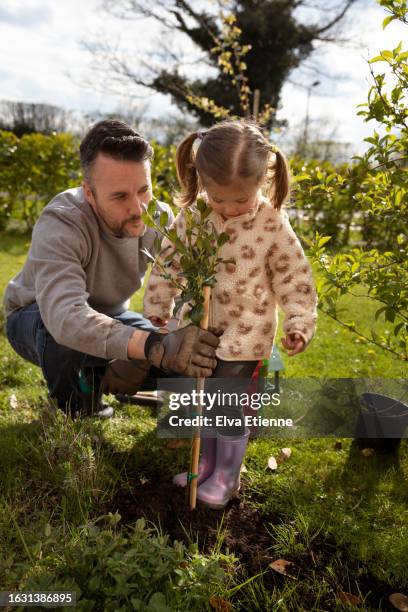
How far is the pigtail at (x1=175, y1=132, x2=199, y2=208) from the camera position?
214 cm

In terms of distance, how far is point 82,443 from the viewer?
209 centimetres

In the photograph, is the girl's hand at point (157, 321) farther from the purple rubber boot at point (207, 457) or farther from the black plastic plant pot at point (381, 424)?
the black plastic plant pot at point (381, 424)

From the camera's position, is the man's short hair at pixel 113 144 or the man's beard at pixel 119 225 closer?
the man's short hair at pixel 113 144

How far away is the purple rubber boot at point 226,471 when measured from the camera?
6.89 ft

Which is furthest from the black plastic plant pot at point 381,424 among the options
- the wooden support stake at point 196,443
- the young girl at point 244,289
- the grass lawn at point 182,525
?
the wooden support stake at point 196,443

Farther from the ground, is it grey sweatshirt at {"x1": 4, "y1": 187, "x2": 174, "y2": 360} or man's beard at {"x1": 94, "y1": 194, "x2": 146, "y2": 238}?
man's beard at {"x1": 94, "y1": 194, "x2": 146, "y2": 238}

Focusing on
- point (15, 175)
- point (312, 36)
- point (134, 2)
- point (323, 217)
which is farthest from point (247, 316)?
point (312, 36)

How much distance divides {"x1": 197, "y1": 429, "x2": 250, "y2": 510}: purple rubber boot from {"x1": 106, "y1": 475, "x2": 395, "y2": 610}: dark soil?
0.06 meters

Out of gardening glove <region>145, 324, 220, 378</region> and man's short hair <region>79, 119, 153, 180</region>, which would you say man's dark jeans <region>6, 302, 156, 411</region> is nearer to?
man's short hair <region>79, 119, 153, 180</region>

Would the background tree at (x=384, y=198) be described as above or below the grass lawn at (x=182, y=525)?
above

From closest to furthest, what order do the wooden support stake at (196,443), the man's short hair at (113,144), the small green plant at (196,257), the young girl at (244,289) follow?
1. the small green plant at (196,257)
2. the wooden support stake at (196,443)
3. the young girl at (244,289)
4. the man's short hair at (113,144)

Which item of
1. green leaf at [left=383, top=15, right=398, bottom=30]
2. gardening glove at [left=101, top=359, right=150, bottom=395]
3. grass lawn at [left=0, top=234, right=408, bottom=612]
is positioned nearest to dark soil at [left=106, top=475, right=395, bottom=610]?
grass lawn at [left=0, top=234, right=408, bottom=612]

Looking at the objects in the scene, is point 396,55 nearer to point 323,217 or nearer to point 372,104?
point 372,104

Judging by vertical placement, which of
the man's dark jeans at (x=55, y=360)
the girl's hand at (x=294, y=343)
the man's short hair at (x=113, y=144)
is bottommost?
the man's dark jeans at (x=55, y=360)
